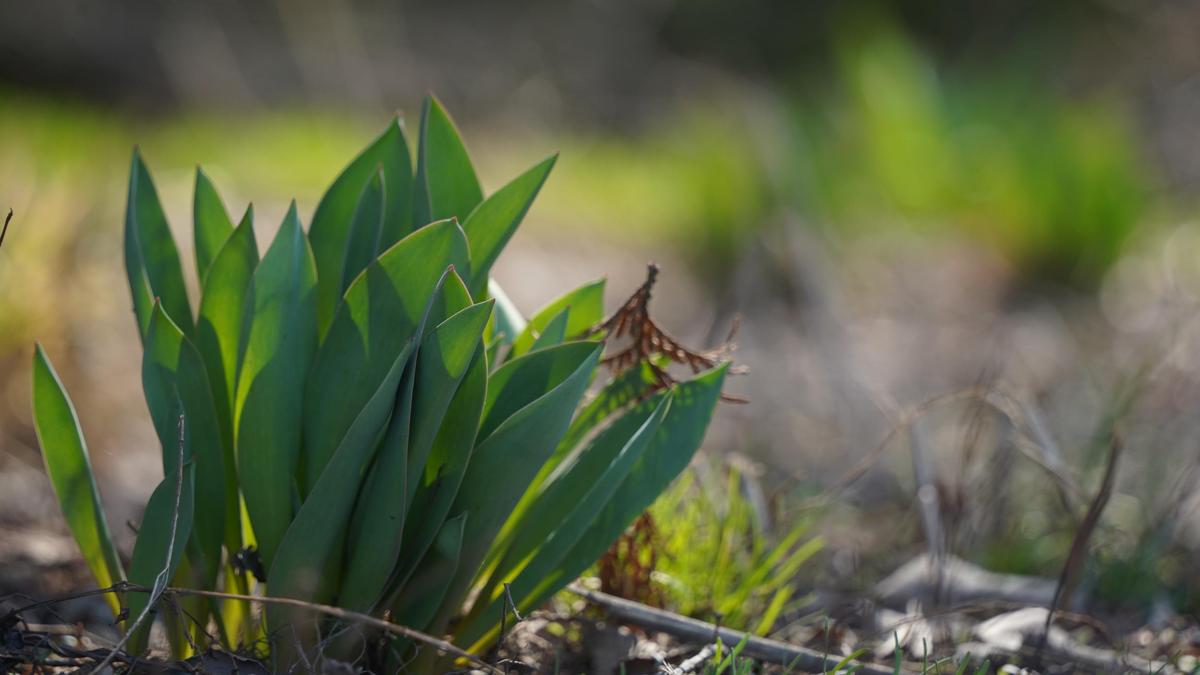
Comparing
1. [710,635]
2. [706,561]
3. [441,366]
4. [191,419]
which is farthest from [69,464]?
[706,561]

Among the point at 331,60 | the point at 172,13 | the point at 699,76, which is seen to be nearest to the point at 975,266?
the point at 331,60

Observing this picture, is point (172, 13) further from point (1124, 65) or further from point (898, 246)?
point (1124, 65)

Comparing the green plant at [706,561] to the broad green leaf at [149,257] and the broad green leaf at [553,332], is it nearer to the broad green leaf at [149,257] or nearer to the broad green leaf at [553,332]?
the broad green leaf at [553,332]

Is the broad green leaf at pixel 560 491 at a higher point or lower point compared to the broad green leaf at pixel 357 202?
lower

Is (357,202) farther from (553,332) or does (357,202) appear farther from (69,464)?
(69,464)

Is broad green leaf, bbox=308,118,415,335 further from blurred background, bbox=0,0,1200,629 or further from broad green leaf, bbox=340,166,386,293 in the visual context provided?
blurred background, bbox=0,0,1200,629

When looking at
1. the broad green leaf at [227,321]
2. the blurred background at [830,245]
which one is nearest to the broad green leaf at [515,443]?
the broad green leaf at [227,321]
